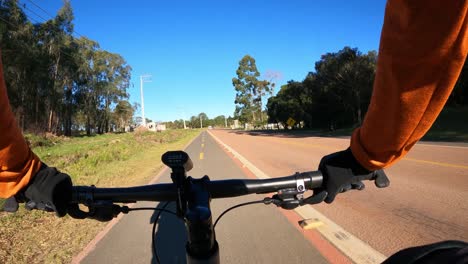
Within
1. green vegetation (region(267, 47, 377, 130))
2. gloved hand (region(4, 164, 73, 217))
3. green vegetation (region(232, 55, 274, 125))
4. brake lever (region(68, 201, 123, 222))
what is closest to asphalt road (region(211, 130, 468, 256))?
brake lever (region(68, 201, 123, 222))

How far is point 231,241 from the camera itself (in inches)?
176

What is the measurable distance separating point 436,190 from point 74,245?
686cm

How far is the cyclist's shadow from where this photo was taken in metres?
3.95

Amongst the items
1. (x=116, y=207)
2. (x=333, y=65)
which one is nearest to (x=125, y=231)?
(x=116, y=207)

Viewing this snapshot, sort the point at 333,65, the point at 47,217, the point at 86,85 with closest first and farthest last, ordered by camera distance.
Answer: the point at 47,217 → the point at 333,65 → the point at 86,85

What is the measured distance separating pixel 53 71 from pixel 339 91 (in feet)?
139

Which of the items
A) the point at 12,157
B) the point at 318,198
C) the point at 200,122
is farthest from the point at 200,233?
the point at 200,122

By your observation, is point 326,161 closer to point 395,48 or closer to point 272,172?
point 395,48

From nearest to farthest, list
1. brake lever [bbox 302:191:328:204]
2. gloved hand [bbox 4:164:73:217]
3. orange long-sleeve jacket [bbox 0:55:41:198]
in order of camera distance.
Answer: orange long-sleeve jacket [bbox 0:55:41:198] → gloved hand [bbox 4:164:73:217] → brake lever [bbox 302:191:328:204]

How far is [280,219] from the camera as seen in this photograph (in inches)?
209

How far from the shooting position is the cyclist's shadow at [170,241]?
3.95 m

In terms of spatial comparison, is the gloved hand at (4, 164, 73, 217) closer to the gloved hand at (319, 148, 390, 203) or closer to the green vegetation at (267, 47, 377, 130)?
the gloved hand at (319, 148, 390, 203)

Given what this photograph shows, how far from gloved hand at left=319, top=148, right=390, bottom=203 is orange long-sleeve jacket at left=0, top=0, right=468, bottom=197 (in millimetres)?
189

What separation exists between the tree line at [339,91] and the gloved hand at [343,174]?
77.1 ft
